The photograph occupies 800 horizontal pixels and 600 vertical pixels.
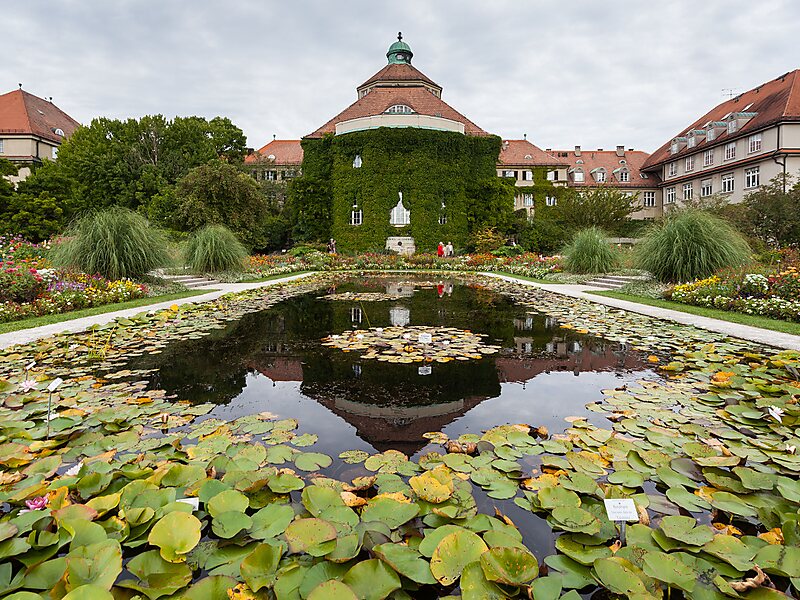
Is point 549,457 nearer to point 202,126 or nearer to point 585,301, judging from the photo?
point 585,301

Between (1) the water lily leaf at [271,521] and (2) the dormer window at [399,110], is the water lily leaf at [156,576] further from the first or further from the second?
(2) the dormer window at [399,110]

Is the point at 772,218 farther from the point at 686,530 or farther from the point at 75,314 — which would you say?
the point at 75,314

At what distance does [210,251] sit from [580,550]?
57.8 ft

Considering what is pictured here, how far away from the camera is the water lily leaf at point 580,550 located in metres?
1.94

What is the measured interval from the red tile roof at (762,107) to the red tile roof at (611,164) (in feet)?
13.9

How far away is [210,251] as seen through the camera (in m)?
17.6

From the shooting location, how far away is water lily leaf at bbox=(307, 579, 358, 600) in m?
1.60

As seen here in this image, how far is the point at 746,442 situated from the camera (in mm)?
3123

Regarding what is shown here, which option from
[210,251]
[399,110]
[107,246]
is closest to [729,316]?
[107,246]

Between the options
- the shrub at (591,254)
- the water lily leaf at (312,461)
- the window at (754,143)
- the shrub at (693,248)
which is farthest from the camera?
the window at (754,143)

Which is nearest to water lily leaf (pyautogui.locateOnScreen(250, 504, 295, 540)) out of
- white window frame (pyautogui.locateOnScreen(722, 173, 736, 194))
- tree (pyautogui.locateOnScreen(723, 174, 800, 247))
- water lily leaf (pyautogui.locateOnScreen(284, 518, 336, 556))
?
water lily leaf (pyautogui.locateOnScreen(284, 518, 336, 556))

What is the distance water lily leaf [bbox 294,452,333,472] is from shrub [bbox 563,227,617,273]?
1736cm

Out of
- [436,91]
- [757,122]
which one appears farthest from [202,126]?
[757,122]

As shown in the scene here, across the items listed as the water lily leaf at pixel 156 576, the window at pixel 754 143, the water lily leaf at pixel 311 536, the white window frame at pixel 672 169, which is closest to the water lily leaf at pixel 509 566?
the water lily leaf at pixel 311 536
